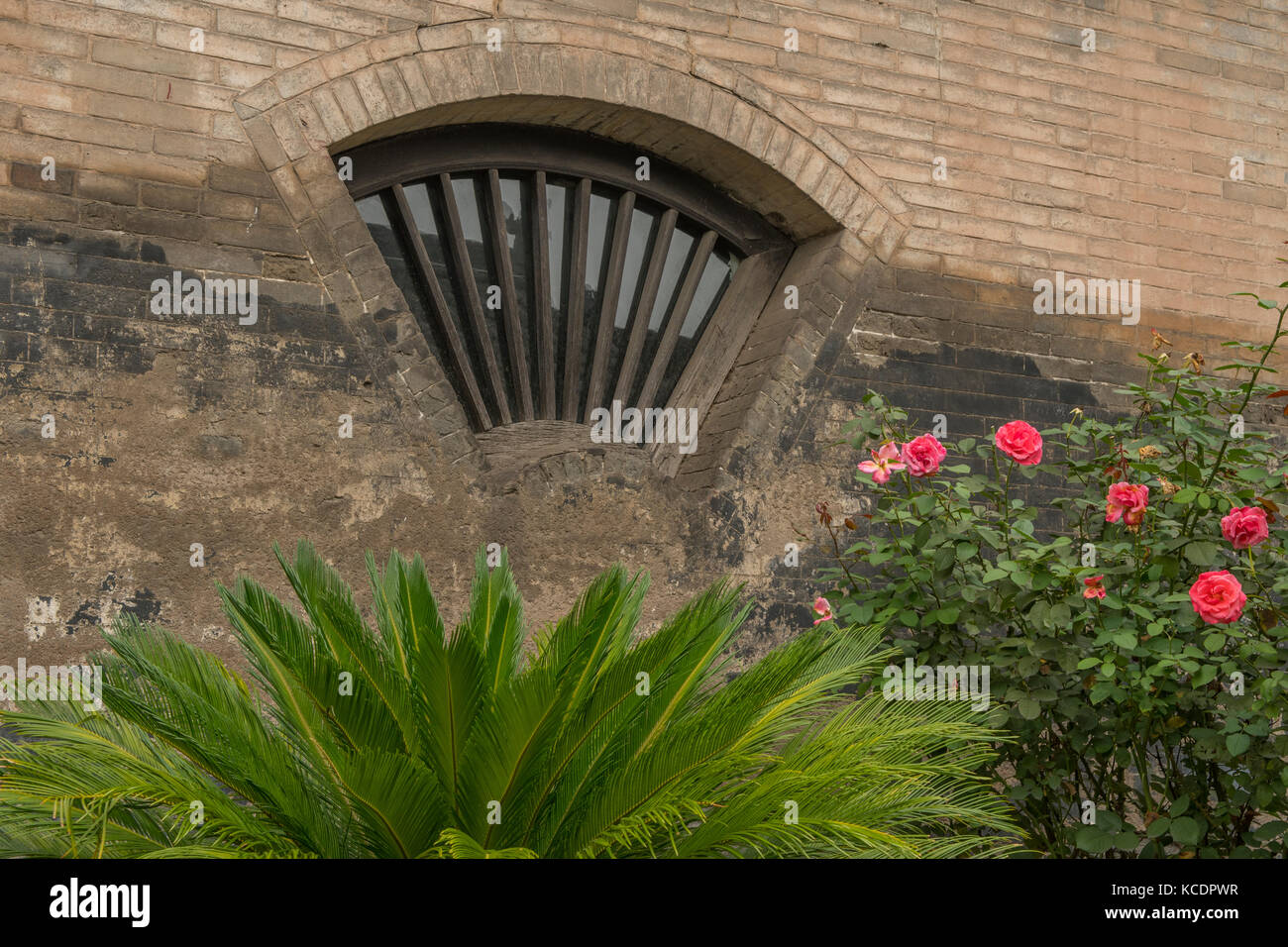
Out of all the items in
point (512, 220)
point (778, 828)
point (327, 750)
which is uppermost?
point (512, 220)

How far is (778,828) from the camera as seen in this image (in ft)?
9.11

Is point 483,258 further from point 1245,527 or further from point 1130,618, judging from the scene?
point 1245,527

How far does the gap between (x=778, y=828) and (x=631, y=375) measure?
10.1 ft

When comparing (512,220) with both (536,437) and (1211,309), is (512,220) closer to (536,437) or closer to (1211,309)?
(536,437)

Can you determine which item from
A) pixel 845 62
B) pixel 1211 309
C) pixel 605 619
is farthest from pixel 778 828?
pixel 1211 309

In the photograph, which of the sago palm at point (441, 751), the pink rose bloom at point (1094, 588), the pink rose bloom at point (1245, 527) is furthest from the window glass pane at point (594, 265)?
the pink rose bloom at point (1245, 527)

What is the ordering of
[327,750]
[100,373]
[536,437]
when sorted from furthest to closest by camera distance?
1. [536,437]
2. [100,373]
3. [327,750]

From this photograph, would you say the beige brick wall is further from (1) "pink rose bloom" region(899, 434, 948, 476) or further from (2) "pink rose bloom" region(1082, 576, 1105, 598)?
(2) "pink rose bloom" region(1082, 576, 1105, 598)

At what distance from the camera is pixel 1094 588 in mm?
3551

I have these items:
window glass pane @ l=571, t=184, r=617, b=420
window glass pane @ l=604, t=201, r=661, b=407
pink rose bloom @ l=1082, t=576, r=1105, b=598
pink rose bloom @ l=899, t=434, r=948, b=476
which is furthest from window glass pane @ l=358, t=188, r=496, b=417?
pink rose bloom @ l=1082, t=576, r=1105, b=598

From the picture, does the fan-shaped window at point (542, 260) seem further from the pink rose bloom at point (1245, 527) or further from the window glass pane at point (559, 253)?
the pink rose bloom at point (1245, 527)

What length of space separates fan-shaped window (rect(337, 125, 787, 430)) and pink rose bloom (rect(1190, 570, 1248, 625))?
2835 millimetres

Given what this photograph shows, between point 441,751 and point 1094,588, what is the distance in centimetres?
186

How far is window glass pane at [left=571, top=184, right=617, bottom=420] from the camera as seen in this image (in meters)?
5.63
